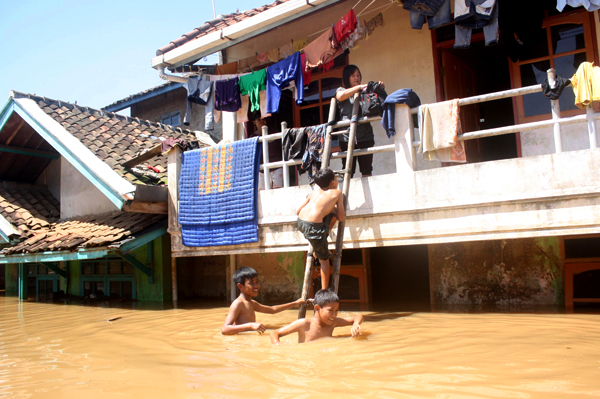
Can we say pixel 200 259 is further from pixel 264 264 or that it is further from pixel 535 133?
pixel 535 133

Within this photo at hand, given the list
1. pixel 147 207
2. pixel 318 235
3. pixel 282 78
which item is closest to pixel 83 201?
pixel 147 207

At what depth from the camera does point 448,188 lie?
5.91 metres

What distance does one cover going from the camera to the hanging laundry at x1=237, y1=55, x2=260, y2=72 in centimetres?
981

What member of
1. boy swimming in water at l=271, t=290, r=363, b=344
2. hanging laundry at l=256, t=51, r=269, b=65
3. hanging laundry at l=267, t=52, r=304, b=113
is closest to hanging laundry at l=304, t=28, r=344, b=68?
hanging laundry at l=267, t=52, r=304, b=113

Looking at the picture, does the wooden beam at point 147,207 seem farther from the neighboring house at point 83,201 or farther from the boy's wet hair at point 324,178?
the boy's wet hair at point 324,178

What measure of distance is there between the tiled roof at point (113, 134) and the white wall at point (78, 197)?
1.28 metres

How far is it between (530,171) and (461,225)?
0.99 m

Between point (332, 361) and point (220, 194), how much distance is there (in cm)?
423

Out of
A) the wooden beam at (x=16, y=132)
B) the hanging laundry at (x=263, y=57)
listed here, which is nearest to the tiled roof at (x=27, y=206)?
the wooden beam at (x=16, y=132)

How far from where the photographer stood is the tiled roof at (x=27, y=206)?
428 inches

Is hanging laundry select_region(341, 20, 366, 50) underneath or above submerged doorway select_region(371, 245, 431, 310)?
above

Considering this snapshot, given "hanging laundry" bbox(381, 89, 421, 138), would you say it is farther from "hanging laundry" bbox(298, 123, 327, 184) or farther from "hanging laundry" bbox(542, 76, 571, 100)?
"hanging laundry" bbox(542, 76, 571, 100)

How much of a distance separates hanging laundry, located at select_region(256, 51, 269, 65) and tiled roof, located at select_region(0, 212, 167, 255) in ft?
11.9

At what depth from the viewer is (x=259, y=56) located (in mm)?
9625
